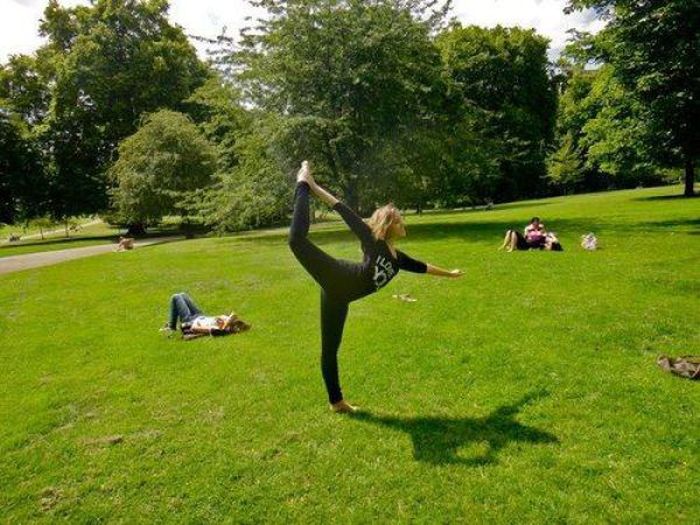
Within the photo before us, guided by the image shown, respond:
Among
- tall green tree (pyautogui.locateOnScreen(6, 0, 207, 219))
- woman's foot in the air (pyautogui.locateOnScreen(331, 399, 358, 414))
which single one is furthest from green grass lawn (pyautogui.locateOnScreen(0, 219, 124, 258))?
woman's foot in the air (pyautogui.locateOnScreen(331, 399, 358, 414))

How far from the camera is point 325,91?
1113 inches

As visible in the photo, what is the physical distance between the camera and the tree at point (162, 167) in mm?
36875

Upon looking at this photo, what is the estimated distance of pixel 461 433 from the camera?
21.5 feet

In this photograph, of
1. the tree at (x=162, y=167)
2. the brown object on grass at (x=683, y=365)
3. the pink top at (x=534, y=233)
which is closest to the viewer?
the brown object on grass at (x=683, y=365)

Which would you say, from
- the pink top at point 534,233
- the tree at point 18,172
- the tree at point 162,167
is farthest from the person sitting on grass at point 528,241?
the tree at point 18,172

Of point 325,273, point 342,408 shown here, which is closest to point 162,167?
point 342,408

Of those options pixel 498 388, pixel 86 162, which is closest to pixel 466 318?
pixel 498 388

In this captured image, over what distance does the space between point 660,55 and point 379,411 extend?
23.3 metres

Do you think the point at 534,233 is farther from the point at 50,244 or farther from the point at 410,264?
the point at 50,244

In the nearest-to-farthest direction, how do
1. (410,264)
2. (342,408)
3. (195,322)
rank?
1. (410,264)
2. (342,408)
3. (195,322)

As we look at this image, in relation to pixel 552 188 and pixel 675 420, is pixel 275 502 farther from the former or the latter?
pixel 552 188

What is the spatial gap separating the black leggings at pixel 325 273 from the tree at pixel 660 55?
21839mm

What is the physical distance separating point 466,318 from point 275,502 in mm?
6953

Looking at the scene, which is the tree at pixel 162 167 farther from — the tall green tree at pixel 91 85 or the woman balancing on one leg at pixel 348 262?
the woman balancing on one leg at pixel 348 262
